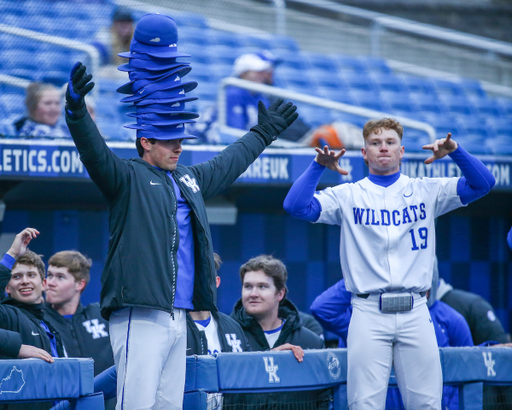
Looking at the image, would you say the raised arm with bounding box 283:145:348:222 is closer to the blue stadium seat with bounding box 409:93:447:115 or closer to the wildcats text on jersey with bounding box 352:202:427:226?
the wildcats text on jersey with bounding box 352:202:427:226

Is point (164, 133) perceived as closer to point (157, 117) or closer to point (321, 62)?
point (157, 117)

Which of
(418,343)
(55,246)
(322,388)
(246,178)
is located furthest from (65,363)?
(55,246)

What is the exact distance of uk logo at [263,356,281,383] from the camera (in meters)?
2.89

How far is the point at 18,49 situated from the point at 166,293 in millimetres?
4560

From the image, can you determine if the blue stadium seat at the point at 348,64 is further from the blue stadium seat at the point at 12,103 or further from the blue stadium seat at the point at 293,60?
the blue stadium seat at the point at 12,103

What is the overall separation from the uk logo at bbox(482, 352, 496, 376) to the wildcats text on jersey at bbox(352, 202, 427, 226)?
73cm

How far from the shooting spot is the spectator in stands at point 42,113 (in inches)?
194

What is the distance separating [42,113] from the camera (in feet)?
16.6

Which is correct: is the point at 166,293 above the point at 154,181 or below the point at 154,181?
below

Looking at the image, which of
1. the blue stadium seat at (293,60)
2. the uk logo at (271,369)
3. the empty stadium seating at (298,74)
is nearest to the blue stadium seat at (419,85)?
the empty stadium seating at (298,74)

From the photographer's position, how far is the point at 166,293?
245 cm

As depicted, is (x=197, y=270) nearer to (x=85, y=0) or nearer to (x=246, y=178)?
(x=246, y=178)

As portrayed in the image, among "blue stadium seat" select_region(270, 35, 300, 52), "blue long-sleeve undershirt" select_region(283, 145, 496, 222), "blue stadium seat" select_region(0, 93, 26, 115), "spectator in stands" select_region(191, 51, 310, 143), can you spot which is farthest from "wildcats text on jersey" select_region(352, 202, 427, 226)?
"blue stadium seat" select_region(270, 35, 300, 52)

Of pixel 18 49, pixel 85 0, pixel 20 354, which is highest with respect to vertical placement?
pixel 85 0
